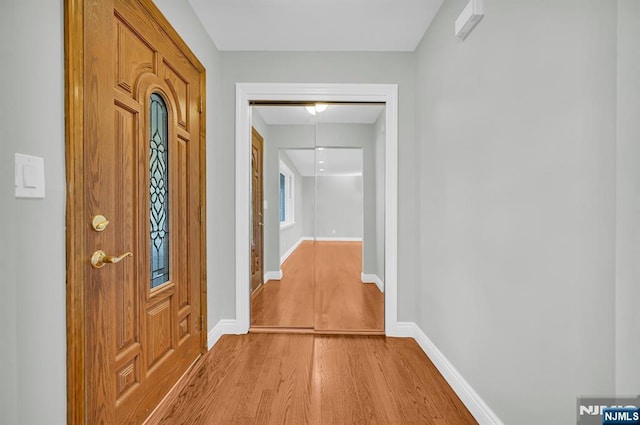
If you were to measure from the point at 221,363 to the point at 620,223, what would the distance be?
7.92 ft

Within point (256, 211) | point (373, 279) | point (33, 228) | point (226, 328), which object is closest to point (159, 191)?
point (33, 228)

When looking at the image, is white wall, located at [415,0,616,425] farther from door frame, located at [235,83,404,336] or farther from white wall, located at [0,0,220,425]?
white wall, located at [0,0,220,425]

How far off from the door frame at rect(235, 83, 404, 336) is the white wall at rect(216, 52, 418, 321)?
0.05m

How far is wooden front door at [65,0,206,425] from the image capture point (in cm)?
119

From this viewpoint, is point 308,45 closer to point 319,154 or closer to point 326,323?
point 319,154

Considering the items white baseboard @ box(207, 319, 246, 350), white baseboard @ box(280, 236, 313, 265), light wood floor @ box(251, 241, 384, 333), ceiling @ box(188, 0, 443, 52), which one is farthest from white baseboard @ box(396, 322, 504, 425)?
ceiling @ box(188, 0, 443, 52)

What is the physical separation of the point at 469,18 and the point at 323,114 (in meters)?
1.60

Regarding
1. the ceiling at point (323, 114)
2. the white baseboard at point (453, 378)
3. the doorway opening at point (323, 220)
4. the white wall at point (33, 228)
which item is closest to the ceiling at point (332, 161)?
the doorway opening at point (323, 220)

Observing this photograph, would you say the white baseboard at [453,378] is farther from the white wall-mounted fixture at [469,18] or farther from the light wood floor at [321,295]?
the white wall-mounted fixture at [469,18]

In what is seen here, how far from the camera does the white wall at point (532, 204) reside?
40.2 inches

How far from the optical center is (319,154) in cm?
318

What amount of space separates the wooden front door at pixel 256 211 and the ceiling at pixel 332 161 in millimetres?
435

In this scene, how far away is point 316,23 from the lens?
7.95 feet

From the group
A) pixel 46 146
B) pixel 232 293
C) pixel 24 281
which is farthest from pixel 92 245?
pixel 232 293
